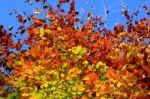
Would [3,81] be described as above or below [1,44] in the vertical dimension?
below

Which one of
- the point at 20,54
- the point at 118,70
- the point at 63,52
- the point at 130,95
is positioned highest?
the point at 20,54

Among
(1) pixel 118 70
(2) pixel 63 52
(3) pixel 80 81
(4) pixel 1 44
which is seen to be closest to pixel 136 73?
(1) pixel 118 70

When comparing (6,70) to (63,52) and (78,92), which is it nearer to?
(63,52)

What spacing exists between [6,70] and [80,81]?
7.51 meters

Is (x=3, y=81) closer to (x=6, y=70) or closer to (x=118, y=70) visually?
(x=6, y=70)

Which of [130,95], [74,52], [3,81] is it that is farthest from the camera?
[3,81]

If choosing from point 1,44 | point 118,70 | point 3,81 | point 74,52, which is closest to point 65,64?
point 74,52

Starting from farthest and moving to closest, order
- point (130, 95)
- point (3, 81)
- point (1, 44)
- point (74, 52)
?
point (1, 44) < point (3, 81) < point (74, 52) < point (130, 95)

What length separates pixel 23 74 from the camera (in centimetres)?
1257

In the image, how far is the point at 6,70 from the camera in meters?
19.5

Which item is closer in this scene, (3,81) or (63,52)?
(63,52)

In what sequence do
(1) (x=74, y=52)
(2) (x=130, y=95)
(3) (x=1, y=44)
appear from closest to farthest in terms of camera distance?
(2) (x=130, y=95) → (1) (x=74, y=52) → (3) (x=1, y=44)

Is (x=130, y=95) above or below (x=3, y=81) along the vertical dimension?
below

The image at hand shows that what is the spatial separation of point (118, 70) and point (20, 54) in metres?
7.18
